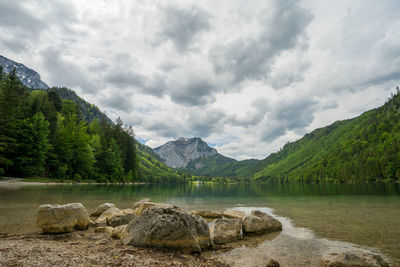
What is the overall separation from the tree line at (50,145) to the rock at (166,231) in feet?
167

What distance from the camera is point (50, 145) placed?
188ft

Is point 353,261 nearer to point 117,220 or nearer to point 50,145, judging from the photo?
point 117,220

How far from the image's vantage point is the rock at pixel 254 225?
13.4 meters

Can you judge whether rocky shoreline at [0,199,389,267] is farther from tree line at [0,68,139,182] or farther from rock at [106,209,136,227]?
tree line at [0,68,139,182]

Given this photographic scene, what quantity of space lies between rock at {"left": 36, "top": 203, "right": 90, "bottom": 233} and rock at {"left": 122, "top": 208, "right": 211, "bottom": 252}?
15.3 ft

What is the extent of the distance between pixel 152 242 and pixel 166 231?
2.38ft

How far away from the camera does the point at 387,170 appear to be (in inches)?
4909

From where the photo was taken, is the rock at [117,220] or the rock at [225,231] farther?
the rock at [117,220]

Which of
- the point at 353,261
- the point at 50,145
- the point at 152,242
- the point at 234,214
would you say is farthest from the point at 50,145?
the point at 353,261

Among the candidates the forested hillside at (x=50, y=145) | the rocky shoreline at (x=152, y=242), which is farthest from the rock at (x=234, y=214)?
the forested hillside at (x=50, y=145)

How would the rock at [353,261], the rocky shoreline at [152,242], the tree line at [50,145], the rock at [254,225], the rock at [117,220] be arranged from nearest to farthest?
the rocky shoreline at [152,242]
the rock at [353,261]
the rock at [254,225]
the rock at [117,220]
the tree line at [50,145]

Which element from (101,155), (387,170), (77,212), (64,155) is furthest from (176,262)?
(387,170)

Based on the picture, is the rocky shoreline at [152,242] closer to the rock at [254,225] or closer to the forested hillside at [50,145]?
the rock at [254,225]

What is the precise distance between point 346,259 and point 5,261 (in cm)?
1121
